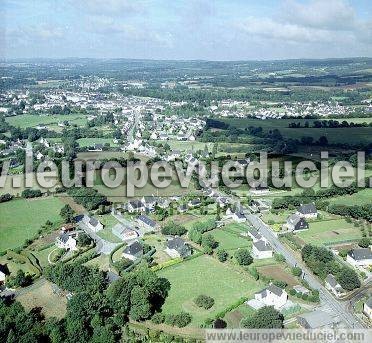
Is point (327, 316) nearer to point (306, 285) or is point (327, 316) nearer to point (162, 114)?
point (306, 285)

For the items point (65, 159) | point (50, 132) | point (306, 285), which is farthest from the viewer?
point (50, 132)

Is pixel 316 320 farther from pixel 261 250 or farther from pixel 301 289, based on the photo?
pixel 261 250

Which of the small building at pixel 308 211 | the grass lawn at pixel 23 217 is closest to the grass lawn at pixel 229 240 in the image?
the small building at pixel 308 211

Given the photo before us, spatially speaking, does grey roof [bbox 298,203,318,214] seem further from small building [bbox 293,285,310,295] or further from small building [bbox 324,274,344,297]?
small building [bbox 293,285,310,295]

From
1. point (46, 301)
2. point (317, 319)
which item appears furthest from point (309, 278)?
point (46, 301)

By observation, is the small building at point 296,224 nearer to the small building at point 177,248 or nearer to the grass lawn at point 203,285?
the grass lawn at point 203,285

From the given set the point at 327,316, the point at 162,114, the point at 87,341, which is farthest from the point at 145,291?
the point at 162,114
